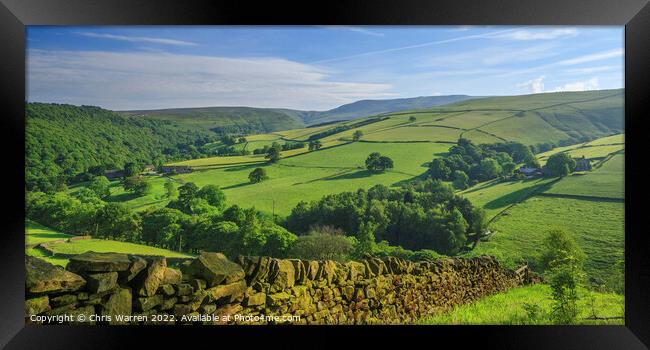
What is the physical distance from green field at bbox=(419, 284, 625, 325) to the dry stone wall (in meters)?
0.30

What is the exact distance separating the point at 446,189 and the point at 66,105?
6963 millimetres

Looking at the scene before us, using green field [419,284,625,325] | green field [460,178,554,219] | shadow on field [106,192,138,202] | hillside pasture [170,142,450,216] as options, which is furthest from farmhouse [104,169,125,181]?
green field [460,178,554,219]

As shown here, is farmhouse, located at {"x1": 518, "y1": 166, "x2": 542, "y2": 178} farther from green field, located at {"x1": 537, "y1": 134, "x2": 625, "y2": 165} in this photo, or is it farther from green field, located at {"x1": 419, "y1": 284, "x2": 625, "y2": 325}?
green field, located at {"x1": 419, "y1": 284, "x2": 625, "y2": 325}

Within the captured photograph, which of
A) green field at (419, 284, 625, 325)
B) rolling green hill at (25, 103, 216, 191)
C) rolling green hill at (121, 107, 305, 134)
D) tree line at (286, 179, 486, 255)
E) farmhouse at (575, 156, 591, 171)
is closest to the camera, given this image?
green field at (419, 284, 625, 325)

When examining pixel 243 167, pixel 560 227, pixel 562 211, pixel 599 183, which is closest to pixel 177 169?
pixel 243 167

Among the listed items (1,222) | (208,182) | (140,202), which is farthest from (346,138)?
(1,222)

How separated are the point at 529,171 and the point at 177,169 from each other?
694 cm

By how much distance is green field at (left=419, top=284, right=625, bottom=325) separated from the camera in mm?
6297

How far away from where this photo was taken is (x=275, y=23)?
18.7 feet

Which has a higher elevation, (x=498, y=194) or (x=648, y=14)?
(x=648, y=14)

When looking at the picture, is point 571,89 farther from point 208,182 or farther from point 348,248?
point 208,182

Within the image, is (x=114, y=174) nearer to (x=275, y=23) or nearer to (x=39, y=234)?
(x=39, y=234)

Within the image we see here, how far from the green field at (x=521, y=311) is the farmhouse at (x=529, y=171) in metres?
2.73

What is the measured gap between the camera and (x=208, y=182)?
969 cm
